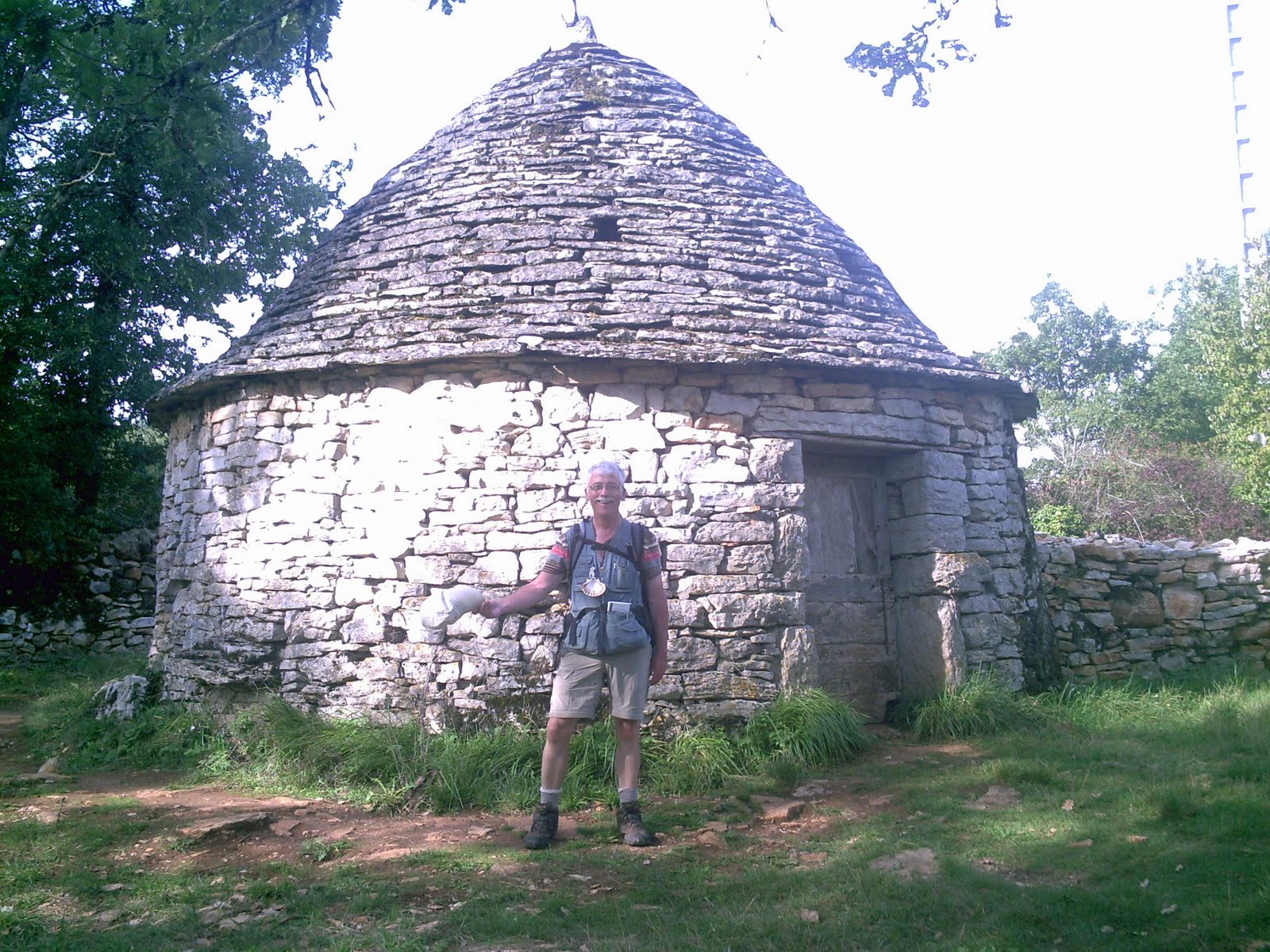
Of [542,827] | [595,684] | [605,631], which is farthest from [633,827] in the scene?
[605,631]

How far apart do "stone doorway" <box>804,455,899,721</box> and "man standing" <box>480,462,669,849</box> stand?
238 cm

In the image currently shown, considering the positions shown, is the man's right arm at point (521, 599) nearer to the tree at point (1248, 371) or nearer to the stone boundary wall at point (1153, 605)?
the stone boundary wall at point (1153, 605)

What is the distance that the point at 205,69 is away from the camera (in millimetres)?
4734

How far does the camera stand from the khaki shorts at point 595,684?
4.16m

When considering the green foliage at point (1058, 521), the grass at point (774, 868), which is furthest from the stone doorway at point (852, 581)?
the green foliage at point (1058, 521)

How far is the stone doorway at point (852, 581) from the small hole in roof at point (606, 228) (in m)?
2.13

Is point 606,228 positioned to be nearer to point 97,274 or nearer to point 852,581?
point 852,581

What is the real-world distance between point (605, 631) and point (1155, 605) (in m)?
5.98

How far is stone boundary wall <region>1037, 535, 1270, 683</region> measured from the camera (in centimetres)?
778

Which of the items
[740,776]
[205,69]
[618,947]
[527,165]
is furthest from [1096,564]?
[205,69]

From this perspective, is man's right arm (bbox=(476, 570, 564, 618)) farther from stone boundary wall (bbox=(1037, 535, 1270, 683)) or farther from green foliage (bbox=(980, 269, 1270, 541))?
green foliage (bbox=(980, 269, 1270, 541))

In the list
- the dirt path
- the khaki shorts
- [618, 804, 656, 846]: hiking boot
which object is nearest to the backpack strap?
the khaki shorts

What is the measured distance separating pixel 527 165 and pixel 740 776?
15.8ft

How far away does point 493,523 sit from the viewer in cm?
→ 573
